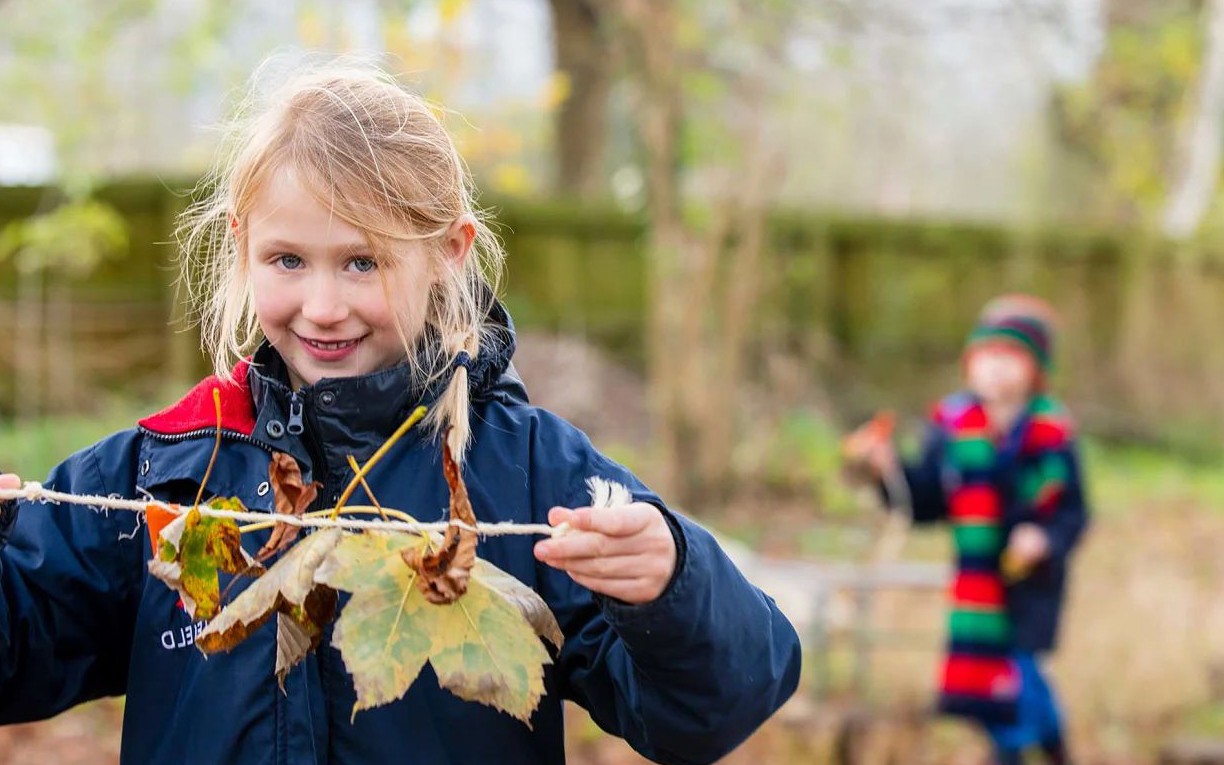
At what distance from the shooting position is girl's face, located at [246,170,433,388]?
5.35 feet

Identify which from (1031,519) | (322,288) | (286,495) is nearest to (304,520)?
(286,495)

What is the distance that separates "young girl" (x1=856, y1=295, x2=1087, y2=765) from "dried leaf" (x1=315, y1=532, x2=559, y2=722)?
11.1 ft

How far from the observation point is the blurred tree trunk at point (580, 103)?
39.2 ft

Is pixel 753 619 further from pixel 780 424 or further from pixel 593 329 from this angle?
pixel 593 329

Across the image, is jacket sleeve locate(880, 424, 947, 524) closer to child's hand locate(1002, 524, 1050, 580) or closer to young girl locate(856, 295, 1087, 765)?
young girl locate(856, 295, 1087, 765)

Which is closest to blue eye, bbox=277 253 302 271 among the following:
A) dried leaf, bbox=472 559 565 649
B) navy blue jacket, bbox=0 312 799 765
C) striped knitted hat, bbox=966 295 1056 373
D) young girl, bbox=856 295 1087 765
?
navy blue jacket, bbox=0 312 799 765

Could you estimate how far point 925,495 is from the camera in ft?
16.1

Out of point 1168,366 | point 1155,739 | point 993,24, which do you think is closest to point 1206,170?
point 1168,366

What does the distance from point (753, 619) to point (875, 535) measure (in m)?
7.18

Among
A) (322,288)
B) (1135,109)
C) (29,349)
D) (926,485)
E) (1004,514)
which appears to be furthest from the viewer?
(1135,109)

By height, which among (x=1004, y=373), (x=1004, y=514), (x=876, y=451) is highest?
(x=1004, y=373)

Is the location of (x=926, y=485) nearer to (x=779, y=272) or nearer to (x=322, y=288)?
(x=322, y=288)

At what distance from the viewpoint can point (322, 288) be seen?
1.63m

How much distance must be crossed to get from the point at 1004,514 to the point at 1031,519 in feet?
0.30
